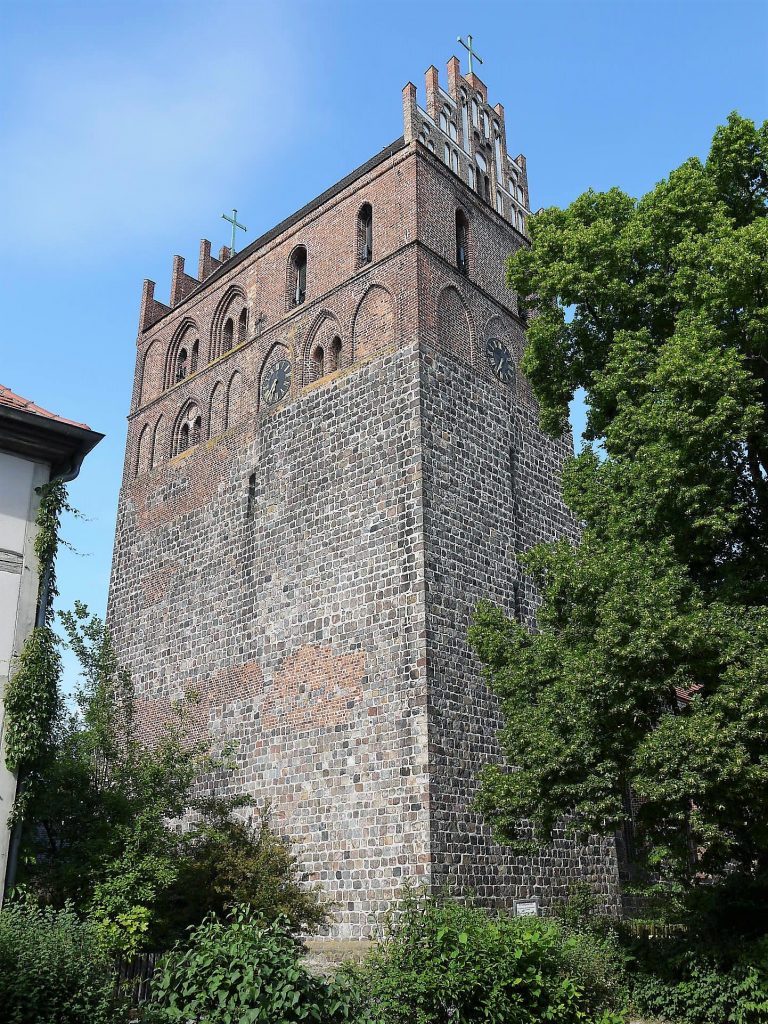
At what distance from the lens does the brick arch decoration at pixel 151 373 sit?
28281 millimetres

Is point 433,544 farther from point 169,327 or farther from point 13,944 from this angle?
point 169,327

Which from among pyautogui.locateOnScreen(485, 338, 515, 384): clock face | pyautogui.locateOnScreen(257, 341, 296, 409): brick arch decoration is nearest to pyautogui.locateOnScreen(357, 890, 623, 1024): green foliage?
pyautogui.locateOnScreen(485, 338, 515, 384): clock face

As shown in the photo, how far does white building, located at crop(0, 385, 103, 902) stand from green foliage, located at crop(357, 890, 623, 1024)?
5.47 metres

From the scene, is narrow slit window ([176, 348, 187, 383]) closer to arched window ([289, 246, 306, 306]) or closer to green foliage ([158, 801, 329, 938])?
arched window ([289, 246, 306, 306])

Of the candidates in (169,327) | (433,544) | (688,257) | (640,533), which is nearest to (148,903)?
(433,544)

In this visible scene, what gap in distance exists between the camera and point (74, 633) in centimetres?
1716

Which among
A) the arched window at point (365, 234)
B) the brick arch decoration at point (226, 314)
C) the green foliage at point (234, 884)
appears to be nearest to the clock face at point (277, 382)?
the brick arch decoration at point (226, 314)

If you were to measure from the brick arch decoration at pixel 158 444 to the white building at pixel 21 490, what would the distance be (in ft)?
40.5

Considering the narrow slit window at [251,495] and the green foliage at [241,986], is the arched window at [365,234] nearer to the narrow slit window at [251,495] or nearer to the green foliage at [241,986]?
the narrow slit window at [251,495]

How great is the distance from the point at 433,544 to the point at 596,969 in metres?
8.46

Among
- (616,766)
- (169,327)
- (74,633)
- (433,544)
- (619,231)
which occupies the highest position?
(169,327)

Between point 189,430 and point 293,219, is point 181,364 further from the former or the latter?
point 293,219

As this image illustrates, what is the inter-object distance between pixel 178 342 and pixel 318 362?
279 inches

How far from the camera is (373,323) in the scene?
72.0 feet
